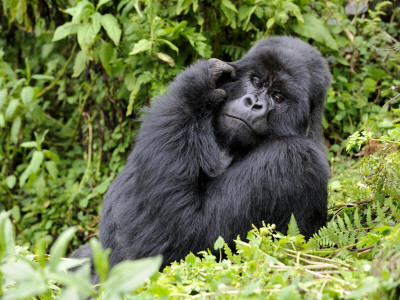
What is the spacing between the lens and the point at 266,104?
293 cm

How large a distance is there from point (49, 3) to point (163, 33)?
1568mm

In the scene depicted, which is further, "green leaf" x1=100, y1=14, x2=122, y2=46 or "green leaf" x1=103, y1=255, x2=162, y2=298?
"green leaf" x1=100, y1=14, x2=122, y2=46

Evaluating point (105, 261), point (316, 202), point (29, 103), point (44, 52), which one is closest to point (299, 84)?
point (316, 202)

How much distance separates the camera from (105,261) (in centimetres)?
126

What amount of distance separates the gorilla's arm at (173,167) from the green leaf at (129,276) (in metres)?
1.48

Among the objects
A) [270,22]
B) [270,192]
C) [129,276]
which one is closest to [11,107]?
[270,22]

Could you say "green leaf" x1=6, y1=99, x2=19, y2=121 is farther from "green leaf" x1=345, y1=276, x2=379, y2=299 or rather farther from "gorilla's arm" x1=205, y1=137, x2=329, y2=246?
"green leaf" x1=345, y1=276, x2=379, y2=299

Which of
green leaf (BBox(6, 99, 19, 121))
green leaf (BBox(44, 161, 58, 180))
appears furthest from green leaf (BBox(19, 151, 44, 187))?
green leaf (BBox(6, 99, 19, 121))

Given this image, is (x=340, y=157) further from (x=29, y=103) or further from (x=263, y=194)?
(x=29, y=103)

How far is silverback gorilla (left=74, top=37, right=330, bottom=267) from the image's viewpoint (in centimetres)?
271

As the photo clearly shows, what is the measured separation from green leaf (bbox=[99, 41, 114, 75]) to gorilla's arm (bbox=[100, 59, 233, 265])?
1745 millimetres

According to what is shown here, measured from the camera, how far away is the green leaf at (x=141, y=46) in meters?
4.25

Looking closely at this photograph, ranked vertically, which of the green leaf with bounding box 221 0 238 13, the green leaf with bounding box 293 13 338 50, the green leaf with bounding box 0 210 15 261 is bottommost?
the green leaf with bounding box 0 210 15 261

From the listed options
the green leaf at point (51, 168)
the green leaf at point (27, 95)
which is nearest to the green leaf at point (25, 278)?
the green leaf at point (51, 168)
